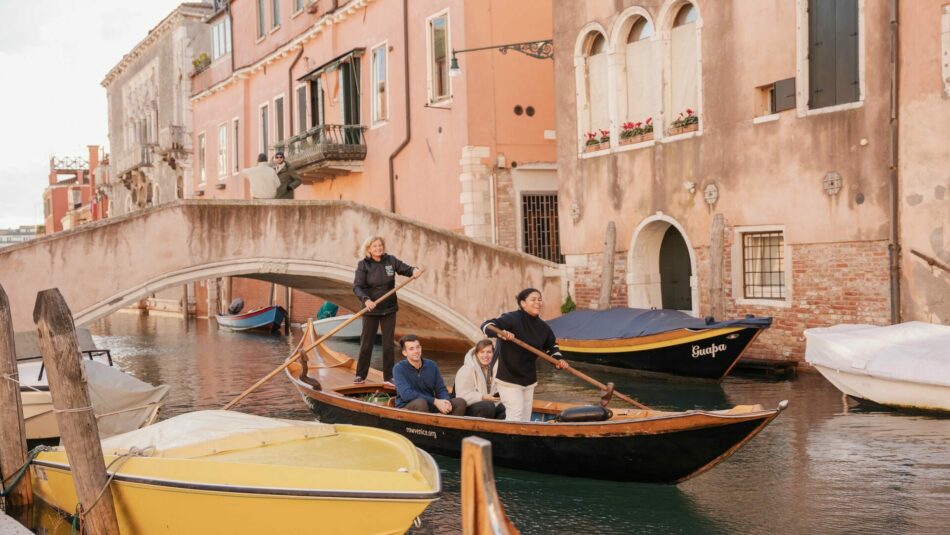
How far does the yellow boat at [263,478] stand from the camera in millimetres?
5805

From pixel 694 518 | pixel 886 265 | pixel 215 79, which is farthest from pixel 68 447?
pixel 215 79

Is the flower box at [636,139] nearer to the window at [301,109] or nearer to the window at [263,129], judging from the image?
the window at [301,109]

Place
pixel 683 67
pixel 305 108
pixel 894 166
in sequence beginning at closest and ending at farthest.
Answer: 1. pixel 894 166
2. pixel 683 67
3. pixel 305 108

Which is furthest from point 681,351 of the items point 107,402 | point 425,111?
point 425,111

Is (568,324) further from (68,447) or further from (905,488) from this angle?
(68,447)

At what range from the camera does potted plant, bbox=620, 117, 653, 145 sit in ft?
50.5

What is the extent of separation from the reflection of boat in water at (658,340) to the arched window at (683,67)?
2738mm

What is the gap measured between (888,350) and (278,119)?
17.7 meters

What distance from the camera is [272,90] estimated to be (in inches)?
1024

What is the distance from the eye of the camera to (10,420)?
8.02 meters

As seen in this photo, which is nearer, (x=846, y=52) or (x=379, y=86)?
(x=846, y=52)

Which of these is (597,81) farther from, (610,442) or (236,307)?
(236,307)

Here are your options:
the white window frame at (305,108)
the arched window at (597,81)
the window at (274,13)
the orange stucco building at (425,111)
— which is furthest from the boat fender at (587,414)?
the window at (274,13)

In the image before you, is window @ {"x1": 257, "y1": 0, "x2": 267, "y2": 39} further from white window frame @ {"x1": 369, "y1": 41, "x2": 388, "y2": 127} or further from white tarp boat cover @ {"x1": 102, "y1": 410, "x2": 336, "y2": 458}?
white tarp boat cover @ {"x1": 102, "y1": 410, "x2": 336, "y2": 458}
